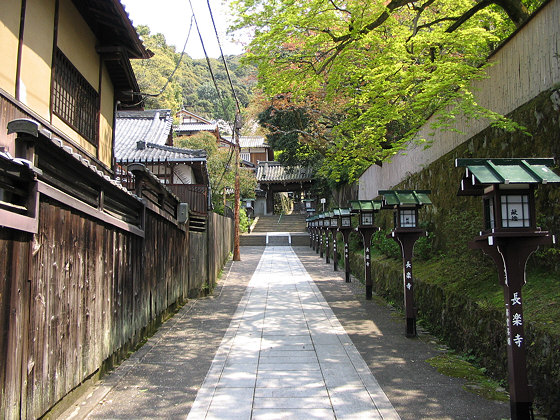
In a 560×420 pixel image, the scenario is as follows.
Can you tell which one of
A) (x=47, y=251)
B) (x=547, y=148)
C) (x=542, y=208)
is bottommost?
(x=47, y=251)

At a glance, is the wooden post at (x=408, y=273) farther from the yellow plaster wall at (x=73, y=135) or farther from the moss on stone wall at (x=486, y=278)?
the yellow plaster wall at (x=73, y=135)

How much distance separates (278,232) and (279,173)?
1139 centimetres

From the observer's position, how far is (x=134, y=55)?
32.6ft

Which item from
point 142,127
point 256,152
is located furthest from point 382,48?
point 256,152

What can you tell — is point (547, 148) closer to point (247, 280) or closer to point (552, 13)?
point (552, 13)

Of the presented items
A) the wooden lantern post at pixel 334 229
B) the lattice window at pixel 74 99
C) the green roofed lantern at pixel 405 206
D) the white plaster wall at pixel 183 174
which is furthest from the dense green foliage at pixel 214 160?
the green roofed lantern at pixel 405 206

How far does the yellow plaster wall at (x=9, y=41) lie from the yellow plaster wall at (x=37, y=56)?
179mm

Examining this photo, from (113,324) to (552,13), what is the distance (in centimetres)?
774

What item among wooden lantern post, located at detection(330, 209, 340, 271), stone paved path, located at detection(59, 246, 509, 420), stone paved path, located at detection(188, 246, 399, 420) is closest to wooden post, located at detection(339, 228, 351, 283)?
wooden lantern post, located at detection(330, 209, 340, 271)

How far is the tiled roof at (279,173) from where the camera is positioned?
153 ft

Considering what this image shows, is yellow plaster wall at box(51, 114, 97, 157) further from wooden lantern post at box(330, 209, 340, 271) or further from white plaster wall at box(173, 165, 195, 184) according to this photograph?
white plaster wall at box(173, 165, 195, 184)

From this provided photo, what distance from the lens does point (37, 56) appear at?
7.00 m

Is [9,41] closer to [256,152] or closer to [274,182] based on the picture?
[274,182]

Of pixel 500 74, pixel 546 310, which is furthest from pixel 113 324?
pixel 500 74
